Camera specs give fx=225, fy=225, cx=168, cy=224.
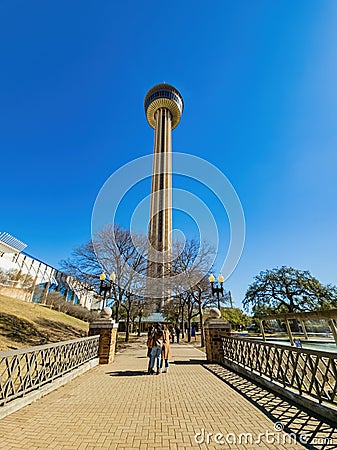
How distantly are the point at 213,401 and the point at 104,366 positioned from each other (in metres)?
5.99

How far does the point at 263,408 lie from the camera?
4.48m

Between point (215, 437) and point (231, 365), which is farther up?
point (231, 365)

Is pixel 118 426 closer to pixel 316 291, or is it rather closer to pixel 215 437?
pixel 215 437

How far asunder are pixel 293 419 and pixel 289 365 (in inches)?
153

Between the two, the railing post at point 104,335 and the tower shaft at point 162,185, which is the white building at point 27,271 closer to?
the railing post at point 104,335

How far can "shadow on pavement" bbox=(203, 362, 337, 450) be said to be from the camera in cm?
320

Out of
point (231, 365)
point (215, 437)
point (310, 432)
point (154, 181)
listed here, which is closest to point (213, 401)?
point (215, 437)

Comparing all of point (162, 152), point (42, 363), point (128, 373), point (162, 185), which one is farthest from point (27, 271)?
point (162, 152)

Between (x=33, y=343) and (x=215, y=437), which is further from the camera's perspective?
(x=33, y=343)

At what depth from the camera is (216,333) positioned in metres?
10.1

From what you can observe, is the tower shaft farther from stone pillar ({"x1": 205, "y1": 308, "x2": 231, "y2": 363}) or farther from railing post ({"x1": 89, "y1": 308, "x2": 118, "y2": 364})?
railing post ({"x1": 89, "y1": 308, "x2": 118, "y2": 364})

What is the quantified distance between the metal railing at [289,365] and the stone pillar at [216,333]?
0.34m

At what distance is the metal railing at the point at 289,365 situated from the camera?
4.29 meters

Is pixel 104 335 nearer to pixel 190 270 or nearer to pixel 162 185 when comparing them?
pixel 190 270
